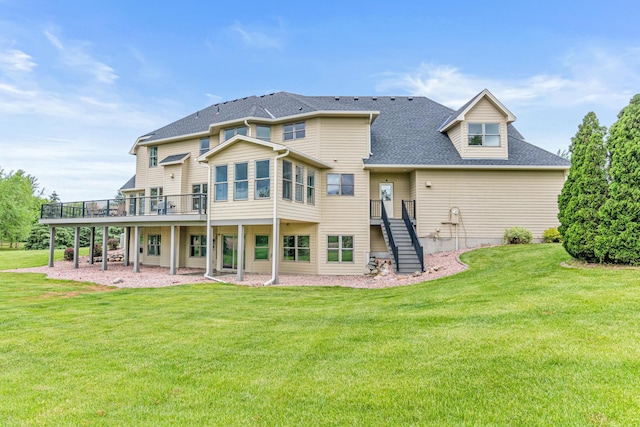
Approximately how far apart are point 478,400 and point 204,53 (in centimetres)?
2609

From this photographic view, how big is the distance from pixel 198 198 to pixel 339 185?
7578 millimetres

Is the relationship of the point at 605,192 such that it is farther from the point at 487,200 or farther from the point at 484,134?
the point at 484,134

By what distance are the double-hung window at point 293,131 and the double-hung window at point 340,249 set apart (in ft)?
17.7

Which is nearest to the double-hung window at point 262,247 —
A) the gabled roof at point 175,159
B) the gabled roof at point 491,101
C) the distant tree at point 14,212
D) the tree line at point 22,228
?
the gabled roof at point 175,159

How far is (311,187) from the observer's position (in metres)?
16.8

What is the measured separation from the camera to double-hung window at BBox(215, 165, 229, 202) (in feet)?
51.4

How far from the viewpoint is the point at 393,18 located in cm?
1814

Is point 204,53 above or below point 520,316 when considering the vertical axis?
above

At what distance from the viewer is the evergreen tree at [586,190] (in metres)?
9.80


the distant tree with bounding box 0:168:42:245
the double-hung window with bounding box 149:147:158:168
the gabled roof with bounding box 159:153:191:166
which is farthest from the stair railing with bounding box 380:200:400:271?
the distant tree with bounding box 0:168:42:245

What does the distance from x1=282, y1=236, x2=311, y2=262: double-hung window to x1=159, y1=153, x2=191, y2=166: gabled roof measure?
25.5ft

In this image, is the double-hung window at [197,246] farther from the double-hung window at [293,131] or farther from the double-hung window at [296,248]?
the double-hung window at [293,131]

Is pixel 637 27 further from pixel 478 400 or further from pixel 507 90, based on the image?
pixel 478 400

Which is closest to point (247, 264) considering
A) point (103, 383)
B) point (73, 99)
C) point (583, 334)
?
point (103, 383)
